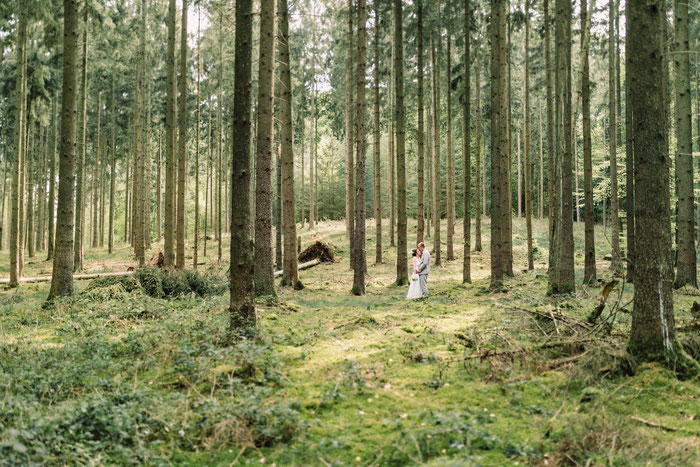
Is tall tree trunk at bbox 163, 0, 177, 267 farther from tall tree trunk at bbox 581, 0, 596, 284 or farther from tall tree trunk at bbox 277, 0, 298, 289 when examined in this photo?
tall tree trunk at bbox 581, 0, 596, 284

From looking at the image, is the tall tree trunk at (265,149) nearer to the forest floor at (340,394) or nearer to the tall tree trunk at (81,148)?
the forest floor at (340,394)

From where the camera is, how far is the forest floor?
374 centimetres

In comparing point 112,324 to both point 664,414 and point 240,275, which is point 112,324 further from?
point 664,414

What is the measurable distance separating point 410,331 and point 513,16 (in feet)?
43.6

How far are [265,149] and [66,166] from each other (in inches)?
184

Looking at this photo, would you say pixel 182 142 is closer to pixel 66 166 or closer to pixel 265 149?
pixel 66 166

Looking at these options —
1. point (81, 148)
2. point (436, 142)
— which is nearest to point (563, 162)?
point (436, 142)

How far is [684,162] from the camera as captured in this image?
1173 cm

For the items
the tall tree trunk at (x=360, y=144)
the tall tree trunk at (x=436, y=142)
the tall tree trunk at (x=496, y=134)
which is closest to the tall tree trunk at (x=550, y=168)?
the tall tree trunk at (x=496, y=134)

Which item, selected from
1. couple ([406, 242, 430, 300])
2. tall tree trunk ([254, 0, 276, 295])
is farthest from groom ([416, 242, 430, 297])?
tall tree trunk ([254, 0, 276, 295])

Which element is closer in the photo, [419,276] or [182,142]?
[419,276]

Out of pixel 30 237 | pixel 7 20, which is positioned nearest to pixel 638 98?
pixel 7 20

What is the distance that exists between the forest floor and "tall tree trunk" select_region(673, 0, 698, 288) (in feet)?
14.2

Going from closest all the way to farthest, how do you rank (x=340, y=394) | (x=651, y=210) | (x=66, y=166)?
(x=340, y=394)
(x=651, y=210)
(x=66, y=166)
